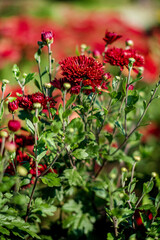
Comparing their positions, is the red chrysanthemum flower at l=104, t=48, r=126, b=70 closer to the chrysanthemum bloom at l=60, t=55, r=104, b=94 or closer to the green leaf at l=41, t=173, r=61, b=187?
the chrysanthemum bloom at l=60, t=55, r=104, b=94

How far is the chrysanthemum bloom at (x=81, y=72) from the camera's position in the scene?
2.67ft

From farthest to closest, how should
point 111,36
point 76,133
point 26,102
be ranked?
point 111,36
point 26,102
point 76,133

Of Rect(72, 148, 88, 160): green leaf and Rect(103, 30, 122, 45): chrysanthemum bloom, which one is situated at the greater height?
Rect(103, 30, 122, 45): chrysanthemum bloom

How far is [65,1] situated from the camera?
13289 millimetres

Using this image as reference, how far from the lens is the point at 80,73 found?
81 cm

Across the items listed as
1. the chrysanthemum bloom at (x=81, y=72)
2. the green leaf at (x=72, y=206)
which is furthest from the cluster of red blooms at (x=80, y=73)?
the green leaf at (x=72, y=206)

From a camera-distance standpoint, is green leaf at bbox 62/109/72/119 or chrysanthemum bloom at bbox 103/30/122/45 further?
chrysanthemum bloom at bbox 103/30/122/45

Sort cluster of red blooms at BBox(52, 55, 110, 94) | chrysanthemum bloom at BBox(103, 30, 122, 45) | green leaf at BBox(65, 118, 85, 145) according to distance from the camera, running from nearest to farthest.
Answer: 1. green leaf at BBox(65, 118, 85, 145)
2. cluster of red blooms at BBox(52, 55, 110, 94)
3. chrysanthemum bloom at BBox(103, 30, 122, 45)

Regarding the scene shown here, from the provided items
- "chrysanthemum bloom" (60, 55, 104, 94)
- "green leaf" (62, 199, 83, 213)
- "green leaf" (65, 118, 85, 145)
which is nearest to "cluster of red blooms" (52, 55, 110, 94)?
"chrysanthemum bloom" (60, 55, 104, 94)

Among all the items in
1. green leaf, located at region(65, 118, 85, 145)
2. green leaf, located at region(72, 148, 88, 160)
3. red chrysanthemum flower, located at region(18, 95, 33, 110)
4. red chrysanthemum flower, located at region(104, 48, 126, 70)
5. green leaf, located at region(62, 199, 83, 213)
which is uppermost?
red chrysanthemum flower, located at region(104, 48, 126, 70)

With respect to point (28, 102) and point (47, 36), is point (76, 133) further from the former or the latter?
point (47, 36)

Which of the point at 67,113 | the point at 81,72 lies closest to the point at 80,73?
the point at 81,72

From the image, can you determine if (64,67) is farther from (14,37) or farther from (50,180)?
(14,37)

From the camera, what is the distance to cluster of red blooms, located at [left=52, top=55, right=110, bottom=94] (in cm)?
81
